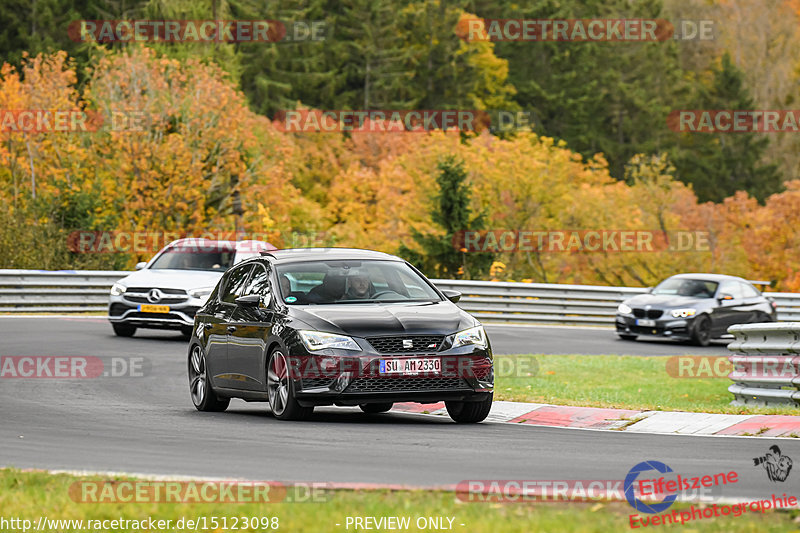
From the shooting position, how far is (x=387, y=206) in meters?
68.6

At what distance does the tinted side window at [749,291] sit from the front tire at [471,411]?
1829cm

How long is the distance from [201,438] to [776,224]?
61906 millimetres

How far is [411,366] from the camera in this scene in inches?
478

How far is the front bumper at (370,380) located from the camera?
12062mm

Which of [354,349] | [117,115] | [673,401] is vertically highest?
[117,115]

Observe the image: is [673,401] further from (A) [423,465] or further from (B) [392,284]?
(A) [423,465]

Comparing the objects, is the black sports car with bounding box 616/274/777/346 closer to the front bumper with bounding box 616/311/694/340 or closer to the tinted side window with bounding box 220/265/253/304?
the front bumper with bounding box 616/311/694/340

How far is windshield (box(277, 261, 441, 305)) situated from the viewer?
43.0 feet

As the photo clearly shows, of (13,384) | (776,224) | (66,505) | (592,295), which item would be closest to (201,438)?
(66,505)

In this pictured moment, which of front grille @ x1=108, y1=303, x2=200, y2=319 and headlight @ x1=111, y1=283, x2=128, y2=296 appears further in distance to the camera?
headlight @ x1=111, y1=283, x2=128, y2=296

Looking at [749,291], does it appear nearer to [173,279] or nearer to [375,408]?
[173,279]

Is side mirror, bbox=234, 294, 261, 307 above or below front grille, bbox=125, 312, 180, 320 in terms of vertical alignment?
above

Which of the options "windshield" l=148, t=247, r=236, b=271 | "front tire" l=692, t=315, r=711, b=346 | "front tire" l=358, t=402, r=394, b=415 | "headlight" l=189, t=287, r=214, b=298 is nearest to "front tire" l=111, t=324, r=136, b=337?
"windshield" l=148, t=247, r=236, b=271

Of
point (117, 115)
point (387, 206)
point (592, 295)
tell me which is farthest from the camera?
point (387, 206)
